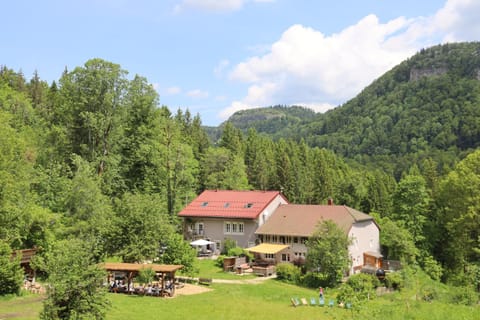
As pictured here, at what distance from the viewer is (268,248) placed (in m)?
46.7

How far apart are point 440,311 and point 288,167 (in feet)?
228

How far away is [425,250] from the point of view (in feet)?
176

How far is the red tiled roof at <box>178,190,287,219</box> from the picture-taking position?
52000 millimetres

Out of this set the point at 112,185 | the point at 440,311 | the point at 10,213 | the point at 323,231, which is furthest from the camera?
the point at 112,185

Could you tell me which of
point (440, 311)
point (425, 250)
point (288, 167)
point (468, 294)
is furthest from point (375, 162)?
point (440, 311)

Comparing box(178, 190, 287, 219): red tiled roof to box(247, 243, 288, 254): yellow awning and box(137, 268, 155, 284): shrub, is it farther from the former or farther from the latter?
box(137, 268, 155, 284): shrub

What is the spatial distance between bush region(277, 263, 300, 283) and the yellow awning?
2850 mm

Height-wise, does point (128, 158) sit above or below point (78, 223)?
above

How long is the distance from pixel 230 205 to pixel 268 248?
8.64 m

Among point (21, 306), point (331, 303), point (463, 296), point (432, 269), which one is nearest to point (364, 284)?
point (331, 303)

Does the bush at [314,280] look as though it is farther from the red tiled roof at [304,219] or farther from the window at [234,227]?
the window at [234,227]

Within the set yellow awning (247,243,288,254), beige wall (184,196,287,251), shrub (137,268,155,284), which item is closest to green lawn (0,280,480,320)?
shrub (137,268,155,284)

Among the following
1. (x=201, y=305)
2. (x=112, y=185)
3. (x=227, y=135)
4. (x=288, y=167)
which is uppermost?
(x=227, y=135)

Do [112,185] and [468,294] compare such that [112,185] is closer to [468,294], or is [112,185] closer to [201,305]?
[201,305]
